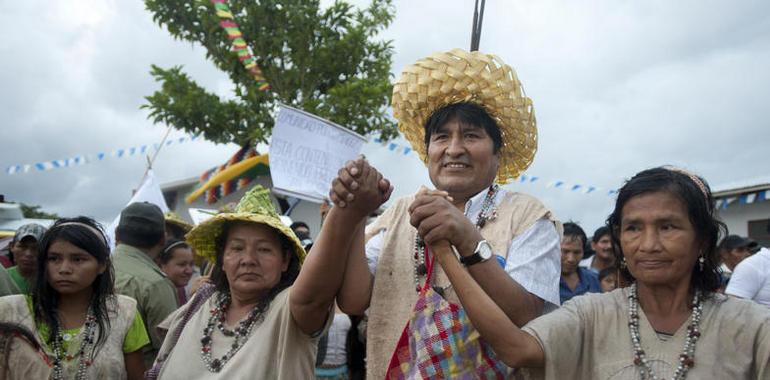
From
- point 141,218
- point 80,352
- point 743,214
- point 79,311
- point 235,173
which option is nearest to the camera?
point 80,352

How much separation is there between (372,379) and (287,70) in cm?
1043

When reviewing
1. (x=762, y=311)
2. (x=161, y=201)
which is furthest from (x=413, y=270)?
(x=161, y=201)

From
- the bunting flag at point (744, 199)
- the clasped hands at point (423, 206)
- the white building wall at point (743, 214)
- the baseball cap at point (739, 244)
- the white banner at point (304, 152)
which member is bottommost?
the clasped hands at point (423, 206)

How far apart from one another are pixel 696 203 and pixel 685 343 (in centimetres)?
41

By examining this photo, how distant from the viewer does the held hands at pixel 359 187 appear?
1.82 meters

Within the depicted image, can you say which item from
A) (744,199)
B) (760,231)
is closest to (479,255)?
(744,199)

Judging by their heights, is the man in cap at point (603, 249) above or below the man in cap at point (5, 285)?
above

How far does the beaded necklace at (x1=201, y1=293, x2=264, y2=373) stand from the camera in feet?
7.69

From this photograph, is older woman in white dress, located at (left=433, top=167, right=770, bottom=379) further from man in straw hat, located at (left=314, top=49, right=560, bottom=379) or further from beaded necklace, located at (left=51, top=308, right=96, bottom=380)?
beaded necklace, located at (left=51, top=308, right=96, bottom=380)

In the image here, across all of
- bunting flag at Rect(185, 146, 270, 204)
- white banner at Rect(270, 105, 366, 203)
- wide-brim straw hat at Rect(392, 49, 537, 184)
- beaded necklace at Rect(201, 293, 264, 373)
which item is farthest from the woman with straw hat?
bunting flag at Rect(185, 146, 270, 204)

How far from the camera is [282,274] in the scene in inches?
103

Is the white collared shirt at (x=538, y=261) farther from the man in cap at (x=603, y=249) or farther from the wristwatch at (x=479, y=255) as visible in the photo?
the man in cap at (x=603, y=249)

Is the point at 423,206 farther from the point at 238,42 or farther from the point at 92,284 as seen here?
the point at 238,42

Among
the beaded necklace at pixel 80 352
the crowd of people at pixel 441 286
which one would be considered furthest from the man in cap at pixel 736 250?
the beaded necklace at pixel 80 352
